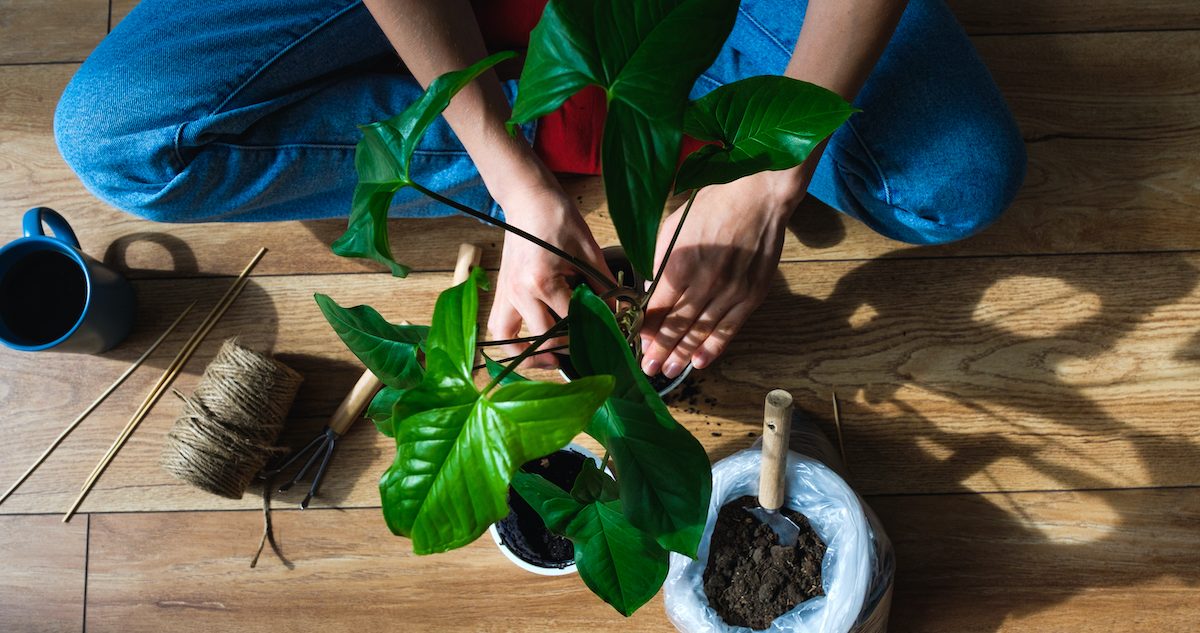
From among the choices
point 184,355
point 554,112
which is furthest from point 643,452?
point 184,355

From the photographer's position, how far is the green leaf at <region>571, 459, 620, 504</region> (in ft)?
1.87

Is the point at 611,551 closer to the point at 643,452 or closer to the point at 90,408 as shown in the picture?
the point at 643,452

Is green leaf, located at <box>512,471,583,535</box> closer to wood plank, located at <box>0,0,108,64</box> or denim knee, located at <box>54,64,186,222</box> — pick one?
denim knee, located at <box>54,64,186,222</box>

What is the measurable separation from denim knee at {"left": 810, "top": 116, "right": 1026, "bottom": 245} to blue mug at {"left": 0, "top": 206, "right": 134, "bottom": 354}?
848 millimetres

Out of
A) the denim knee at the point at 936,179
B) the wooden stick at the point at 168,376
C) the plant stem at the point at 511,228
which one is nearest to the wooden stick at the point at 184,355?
the wooden stick at the point at 168,376

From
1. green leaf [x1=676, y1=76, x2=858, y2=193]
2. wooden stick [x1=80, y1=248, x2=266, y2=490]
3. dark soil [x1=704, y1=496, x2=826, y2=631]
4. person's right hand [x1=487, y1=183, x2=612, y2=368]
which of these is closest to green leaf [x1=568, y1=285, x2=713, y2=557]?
green leaf [x1=676, y1=76, x2=858, y2=193]

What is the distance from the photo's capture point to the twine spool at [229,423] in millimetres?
939

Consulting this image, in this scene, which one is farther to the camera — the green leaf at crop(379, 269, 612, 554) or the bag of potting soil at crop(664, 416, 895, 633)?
the bag of potting soil at crop(664, 416, 895, 633)

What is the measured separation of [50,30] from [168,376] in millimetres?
516

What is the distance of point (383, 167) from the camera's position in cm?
49

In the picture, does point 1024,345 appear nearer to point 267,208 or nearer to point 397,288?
point 397,288

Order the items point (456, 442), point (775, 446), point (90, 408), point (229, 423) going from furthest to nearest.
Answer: point (90, 408), point (229, 423), point (775, 446), point (456, 442)

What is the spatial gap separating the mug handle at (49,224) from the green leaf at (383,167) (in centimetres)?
66

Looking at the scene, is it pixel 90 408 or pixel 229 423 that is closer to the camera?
pixel 229 423
